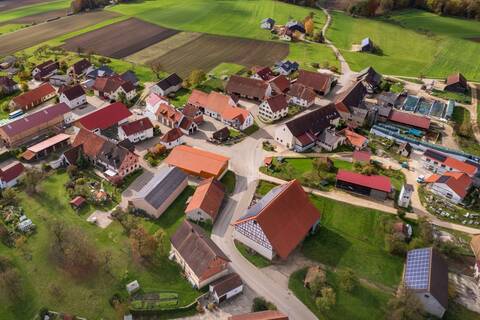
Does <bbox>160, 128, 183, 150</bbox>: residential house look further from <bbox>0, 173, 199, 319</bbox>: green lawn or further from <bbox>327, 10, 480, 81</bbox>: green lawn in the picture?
<bbox>327, 10, 480, 81</bbox>: green lawn

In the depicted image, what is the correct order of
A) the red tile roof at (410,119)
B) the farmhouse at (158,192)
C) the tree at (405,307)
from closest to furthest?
the tree at (405,307)
the farmhouse at (158,192)
the red tile roof at (410,119)

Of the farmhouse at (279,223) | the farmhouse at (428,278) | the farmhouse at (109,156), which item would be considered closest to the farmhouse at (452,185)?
the farmhouse at (428,278)

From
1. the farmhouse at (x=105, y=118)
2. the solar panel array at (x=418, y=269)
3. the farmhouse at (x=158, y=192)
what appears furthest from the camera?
the farmhouse at (x=105, y=118)

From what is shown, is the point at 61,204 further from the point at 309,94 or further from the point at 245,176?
the point at 309,94

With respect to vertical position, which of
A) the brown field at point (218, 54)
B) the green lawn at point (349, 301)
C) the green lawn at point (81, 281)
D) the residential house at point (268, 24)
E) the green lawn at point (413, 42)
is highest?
the residential house at point (268, 24)

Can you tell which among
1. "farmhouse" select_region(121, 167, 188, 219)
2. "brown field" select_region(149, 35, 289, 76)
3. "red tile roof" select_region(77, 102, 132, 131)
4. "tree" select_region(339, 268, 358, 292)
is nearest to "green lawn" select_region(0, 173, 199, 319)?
"farmhouse" select_region(121, 167, 188, 219)

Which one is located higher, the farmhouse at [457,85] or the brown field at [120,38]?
the farmhouse at [457,85]

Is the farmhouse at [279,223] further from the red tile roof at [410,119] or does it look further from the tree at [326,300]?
the red tile roof at [410,119]
